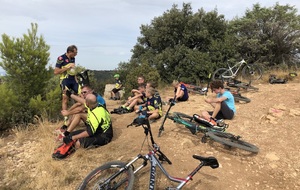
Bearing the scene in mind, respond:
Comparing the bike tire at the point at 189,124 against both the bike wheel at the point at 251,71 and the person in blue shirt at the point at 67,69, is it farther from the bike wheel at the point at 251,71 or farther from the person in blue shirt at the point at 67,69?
the bike wheel at the point at 251,71

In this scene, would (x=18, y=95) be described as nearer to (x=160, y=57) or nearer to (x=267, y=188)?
(x=267, y=188)

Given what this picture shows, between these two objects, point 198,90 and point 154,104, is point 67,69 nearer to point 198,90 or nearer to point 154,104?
point 154,104

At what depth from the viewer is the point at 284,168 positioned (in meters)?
3.69

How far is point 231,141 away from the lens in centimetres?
421

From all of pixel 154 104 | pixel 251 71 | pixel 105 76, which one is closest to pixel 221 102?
pixel 154 104

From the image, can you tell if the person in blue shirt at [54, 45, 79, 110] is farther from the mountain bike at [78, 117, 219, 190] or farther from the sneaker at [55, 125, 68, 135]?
the mountain bike at [78, 117, 219, 190]

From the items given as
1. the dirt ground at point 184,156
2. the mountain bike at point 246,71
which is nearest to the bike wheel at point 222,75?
the mountain bike at point 246,71

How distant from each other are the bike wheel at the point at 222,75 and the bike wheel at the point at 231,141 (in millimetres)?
4819

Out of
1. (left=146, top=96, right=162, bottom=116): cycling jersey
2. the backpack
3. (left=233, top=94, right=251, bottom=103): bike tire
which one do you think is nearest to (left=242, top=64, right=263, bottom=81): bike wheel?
(left=233, top=94, right=251, bottom=103): bike tire

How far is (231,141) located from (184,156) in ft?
2.80

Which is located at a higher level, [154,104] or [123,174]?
[154,104]

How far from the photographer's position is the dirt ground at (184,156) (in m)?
3.48

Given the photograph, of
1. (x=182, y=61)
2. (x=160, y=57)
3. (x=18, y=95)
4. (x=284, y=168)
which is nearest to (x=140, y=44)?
(x=160, y=57)

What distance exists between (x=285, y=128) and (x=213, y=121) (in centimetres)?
137
